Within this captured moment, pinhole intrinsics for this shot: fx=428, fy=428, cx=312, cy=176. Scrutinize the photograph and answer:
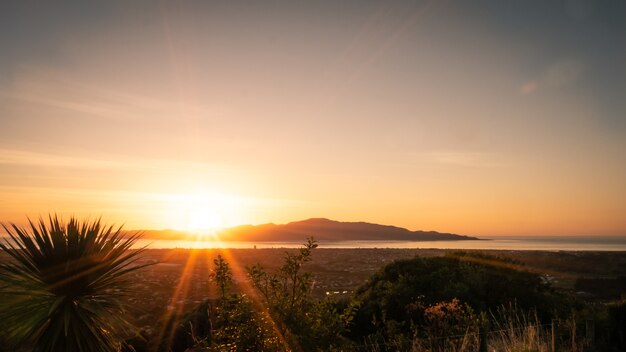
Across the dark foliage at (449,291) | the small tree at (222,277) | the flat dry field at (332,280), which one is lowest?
the flat dry field at (332,280)

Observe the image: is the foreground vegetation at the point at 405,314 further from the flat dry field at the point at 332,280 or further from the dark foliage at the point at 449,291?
the flat dry field at the point at 332,280

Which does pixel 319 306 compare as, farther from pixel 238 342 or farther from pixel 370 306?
pixel 370 306

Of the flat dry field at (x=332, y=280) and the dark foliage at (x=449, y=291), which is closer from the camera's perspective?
the dark foliage at (x=449, y=291)

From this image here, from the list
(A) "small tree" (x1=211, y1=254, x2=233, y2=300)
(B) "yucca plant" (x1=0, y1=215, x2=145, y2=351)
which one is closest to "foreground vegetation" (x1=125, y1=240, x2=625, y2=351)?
(A) "small tree" (x1=211, y1=254, x2=233, y2=300)

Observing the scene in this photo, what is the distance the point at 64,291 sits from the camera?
7961 mm

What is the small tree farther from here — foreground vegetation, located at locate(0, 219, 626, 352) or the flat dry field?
the flat dry field

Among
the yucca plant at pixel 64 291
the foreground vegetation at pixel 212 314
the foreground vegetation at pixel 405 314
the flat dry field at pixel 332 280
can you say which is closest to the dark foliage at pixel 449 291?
the foreground vegetation at pixel 405 314

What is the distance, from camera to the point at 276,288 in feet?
21.1

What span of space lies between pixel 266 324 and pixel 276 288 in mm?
581

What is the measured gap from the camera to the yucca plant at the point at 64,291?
24.2 feet

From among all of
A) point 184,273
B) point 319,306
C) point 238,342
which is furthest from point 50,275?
point 184,273

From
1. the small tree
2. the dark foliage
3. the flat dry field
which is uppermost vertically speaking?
the small tree

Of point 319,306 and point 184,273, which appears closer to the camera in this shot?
point 319,306

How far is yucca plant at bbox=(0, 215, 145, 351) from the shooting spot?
7363mm
